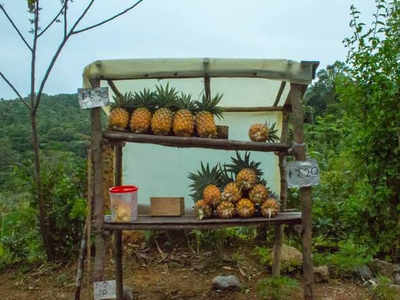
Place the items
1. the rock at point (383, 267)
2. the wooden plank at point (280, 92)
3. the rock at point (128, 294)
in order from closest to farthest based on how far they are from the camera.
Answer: the wooden plank at point (280, 92), the rock at point (128, 294), the rock at point (383, 267)

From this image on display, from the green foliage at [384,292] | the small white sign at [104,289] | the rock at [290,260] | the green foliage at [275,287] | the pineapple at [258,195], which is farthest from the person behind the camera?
the rock at [290,260]

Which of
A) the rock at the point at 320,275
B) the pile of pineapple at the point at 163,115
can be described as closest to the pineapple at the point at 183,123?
the pile of pineapple at the point at 163,115

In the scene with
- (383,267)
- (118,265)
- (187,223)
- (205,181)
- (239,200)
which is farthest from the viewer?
(383,267)

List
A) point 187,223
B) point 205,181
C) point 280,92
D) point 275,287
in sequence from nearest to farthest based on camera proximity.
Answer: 1. point 187,223
2. point 205,181
3. point 275,287
4. point 280,92

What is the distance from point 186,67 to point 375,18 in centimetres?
286

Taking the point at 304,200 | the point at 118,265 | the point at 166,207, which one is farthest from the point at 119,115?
the point at 304,200

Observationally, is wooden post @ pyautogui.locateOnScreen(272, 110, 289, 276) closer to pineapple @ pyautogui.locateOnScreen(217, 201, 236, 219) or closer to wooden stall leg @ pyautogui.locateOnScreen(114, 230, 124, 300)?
pineapple @ pyautogui.locateOnScreen(217, 201, 236, 219)

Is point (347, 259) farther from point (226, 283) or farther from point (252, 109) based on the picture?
point (252, 109)

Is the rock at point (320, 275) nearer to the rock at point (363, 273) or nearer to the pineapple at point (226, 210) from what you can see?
the rock at point (363, 273)

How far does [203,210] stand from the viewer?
3480 millimetres

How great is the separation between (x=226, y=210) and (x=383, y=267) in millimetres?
2578

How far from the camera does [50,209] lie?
5484 mm

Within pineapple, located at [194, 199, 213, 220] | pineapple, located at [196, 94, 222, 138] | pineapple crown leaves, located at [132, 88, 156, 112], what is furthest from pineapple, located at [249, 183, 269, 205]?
pineapple crown leaves, located at [132, 88, 156, 112]

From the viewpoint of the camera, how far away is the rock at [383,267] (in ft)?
15.9
